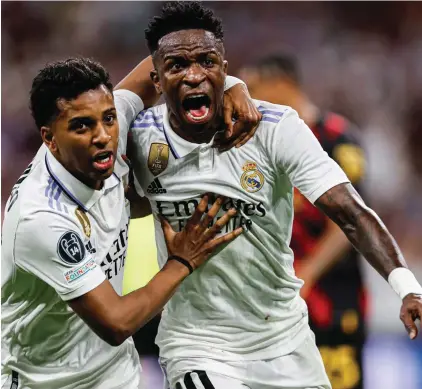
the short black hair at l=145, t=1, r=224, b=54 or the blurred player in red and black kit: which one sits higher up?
the short black hair at l=145, t=1, r=224, b=54

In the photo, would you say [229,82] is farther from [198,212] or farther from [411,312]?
[411,312]

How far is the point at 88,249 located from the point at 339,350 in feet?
5.66

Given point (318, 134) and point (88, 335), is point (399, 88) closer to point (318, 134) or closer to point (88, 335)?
point (318, 134)

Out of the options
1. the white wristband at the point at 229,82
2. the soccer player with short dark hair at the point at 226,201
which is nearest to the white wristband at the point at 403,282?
the soccer player with short dark hair at the point at 226,201

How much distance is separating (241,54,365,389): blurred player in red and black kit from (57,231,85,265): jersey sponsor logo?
1.50m

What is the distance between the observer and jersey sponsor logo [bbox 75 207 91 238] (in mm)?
2393

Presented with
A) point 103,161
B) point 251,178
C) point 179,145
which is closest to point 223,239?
point 251,178

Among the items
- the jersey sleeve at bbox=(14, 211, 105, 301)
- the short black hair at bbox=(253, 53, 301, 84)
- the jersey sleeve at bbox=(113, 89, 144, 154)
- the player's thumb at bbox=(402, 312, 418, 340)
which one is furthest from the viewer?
the short black hair at bbox=(253, 53, 301, 84)

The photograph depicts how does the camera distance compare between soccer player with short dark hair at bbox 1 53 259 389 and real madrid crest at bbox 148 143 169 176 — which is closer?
soccer player with short dark hair at bbox 1 53 259 389

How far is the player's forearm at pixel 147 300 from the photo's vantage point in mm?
2352

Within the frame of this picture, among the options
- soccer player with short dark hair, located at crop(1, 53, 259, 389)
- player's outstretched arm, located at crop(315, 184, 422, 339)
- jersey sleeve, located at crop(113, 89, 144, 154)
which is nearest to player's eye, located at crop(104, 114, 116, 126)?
soccer player with short dark hair, located at crop(1, 53, 259, 389)

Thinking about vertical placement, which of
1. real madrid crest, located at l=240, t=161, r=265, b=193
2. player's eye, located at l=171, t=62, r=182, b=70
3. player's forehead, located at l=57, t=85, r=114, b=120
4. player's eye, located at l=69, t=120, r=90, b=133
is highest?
player's eye, located at l=171, t=62, r=182, b=70

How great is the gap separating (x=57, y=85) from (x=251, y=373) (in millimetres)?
997

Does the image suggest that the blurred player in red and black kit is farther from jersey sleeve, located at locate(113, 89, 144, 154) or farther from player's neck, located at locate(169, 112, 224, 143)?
player's neck, located at locate(169, 112, 224, 143)
